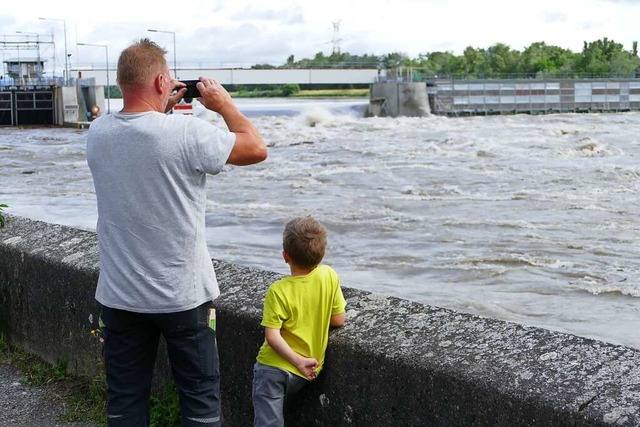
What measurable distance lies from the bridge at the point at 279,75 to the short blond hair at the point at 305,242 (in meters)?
79.3

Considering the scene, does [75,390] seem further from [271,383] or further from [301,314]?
[301,314]

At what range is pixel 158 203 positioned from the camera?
3029 mm

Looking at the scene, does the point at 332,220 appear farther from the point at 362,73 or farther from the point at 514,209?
the point at 362,73

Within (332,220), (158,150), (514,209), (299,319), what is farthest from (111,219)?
(514,209)

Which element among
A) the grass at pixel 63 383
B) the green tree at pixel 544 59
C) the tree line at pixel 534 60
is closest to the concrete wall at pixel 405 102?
the tree line at pixel 534 60

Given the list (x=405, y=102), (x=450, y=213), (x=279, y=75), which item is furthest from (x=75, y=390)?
(x=279, y=75)

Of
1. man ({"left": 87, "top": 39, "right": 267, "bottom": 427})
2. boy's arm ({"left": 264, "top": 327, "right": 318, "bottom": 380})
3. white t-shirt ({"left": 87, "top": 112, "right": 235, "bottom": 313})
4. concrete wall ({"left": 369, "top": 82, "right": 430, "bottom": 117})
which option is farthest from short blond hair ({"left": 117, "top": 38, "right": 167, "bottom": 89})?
concrete wall ({"left": 369, "top": 82, "right": 430, "bottom": 117})

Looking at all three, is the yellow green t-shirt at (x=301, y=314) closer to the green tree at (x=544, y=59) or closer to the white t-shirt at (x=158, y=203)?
the white t-shirt at (x=158, y=203)

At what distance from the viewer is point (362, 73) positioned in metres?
93.9

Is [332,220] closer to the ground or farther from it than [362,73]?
closer to the ground

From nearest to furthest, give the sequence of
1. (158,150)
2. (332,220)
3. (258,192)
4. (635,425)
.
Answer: (635,425)
(158,150)
(332,220)
(258,192)

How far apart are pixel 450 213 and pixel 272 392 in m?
16.7

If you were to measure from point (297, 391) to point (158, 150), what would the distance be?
3.33 feet

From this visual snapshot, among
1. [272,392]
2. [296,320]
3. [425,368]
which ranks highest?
[296,320]
